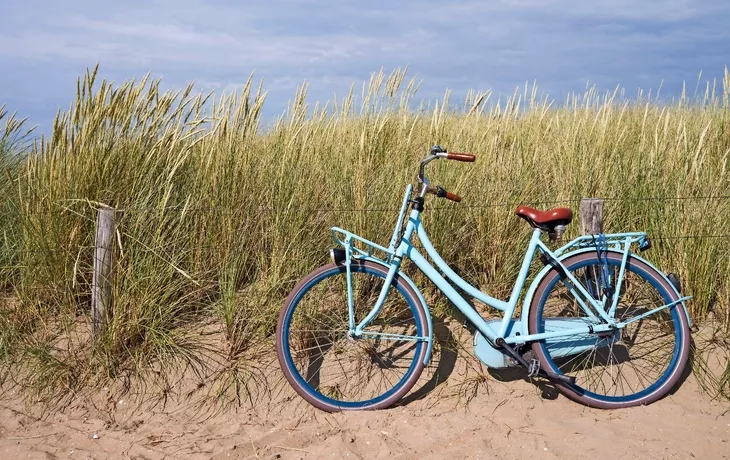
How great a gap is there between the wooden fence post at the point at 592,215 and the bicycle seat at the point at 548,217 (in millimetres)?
774

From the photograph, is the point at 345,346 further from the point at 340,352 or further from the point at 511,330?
the point at 511,330

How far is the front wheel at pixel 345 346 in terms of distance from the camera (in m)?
3.35

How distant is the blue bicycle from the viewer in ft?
10.8

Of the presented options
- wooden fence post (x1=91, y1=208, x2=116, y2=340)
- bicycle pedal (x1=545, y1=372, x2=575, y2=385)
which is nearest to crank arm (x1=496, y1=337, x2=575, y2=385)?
bicycle pedal (x1=545, y1=372, x2=575, y2=385)

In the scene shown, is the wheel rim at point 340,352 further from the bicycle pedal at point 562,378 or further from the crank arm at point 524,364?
the bicycle pedal at point 562,378

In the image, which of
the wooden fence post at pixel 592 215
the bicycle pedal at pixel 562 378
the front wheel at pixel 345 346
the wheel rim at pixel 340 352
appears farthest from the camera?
the wooden fence post at pixel 592 215

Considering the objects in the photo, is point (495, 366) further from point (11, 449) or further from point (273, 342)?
point (11, 449)

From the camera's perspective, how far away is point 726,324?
12.7 ft

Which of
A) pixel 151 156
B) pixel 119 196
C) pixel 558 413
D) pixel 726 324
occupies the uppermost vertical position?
pixel 151 156

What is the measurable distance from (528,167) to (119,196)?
2.79m

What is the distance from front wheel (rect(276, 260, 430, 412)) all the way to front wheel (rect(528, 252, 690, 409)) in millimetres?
668

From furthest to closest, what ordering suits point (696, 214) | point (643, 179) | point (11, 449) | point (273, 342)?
point (643, 179)
point (696, 214)
point (273, 342)
point (11, 449)

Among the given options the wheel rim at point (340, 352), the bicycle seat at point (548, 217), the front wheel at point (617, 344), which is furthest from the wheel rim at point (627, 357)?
the wheel rim at point (340, 352)

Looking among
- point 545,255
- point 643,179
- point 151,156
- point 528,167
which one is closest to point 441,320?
point 545,255
